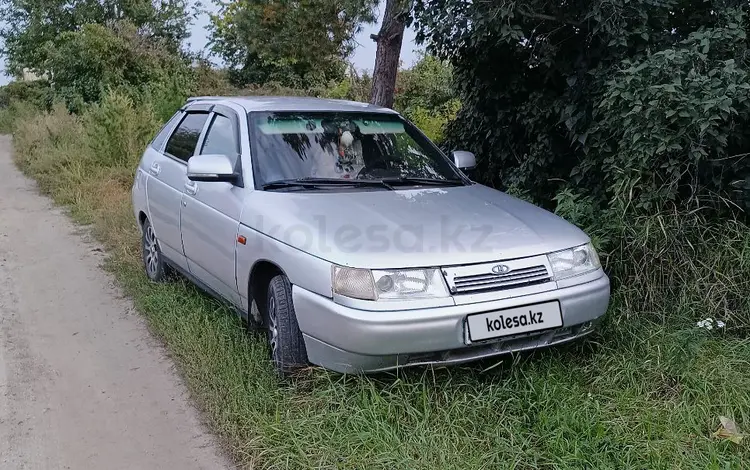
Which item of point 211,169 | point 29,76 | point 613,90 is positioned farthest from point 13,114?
point 613,90

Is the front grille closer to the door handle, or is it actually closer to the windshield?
the windshield

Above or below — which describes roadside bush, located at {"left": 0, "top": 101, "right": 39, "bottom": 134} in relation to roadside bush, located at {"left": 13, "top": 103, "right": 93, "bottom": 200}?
below

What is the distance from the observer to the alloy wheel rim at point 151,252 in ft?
17.3

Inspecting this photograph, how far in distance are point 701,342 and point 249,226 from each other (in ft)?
8.33

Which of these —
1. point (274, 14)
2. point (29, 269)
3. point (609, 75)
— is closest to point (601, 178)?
point (609, 75)

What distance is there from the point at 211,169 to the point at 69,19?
2556cm

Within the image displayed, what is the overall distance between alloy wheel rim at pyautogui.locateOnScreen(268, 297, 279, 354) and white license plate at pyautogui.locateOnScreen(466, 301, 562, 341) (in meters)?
1.02

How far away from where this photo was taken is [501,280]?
305cm

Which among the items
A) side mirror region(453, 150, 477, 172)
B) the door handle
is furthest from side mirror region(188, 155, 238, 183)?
side mirror region(453, 150, 477, 172)

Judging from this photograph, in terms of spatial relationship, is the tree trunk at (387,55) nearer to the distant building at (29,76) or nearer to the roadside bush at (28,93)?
the roadside bush at (28,93)

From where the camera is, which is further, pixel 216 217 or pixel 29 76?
pixel 29 76

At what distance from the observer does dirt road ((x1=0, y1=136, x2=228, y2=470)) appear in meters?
3.03

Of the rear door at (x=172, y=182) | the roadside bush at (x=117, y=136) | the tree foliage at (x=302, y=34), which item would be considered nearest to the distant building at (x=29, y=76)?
the tree foliage at (x=302, y=34)

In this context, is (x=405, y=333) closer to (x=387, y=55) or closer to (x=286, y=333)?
(x=286, y=333)
